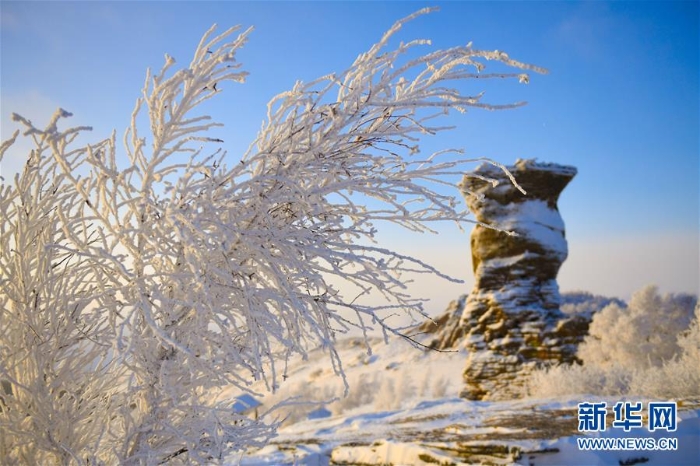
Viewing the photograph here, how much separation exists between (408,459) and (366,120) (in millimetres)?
4109

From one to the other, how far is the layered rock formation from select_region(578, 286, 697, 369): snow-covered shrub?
72cm

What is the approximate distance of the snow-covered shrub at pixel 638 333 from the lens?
46.2ft

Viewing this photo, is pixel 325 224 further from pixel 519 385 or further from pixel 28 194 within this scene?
pixel 519 385

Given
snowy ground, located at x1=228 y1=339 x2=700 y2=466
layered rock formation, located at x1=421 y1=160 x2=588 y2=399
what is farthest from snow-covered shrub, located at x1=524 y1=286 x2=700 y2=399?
snowy ground, located at x1=228 y1=339 x2=700 y2=466

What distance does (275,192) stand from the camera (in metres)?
1.88

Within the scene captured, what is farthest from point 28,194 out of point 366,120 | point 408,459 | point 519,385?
point 519,385

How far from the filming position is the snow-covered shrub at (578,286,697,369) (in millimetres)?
14070

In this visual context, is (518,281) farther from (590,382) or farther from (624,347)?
(590,382)

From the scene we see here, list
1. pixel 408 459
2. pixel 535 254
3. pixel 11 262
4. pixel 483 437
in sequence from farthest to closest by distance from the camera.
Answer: pixel 535 254 → pixel 483 437 → pixel 408 459 → pixel 11 262

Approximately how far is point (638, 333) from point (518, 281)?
401cm

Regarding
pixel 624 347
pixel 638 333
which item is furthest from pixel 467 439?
pixel 638 333

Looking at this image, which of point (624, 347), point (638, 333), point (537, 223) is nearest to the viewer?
point (624, 347)

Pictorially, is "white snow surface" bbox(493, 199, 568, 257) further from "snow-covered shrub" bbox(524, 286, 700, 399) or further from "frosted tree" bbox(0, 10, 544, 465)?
"frosted tree" bbox(0, 10, 544, 465)

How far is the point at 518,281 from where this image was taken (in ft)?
50.3
